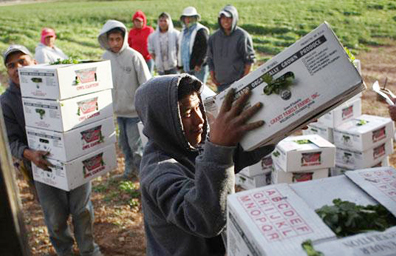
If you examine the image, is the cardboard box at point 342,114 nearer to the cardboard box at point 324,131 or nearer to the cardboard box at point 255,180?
the cardboard box at point 324,131

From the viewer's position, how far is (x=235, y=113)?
1.38m

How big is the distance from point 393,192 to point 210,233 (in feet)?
2.14

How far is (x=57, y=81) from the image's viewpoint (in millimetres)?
3139

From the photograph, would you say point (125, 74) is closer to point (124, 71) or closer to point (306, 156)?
point (124, 71)

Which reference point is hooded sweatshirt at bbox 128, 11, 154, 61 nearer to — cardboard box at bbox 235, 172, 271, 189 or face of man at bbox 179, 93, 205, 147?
cardboard box at bbox 235, 172, 271, 189

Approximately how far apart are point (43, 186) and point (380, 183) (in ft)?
9.70

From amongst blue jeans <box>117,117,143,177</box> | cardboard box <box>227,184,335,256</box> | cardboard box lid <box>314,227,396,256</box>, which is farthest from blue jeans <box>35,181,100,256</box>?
cardboard box lid <box>314,227,396,256</box>

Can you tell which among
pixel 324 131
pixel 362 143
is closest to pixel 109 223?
pixel 324 131

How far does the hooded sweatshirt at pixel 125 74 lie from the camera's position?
16.2 ft

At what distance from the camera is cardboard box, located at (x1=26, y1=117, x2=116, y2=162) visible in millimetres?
3252

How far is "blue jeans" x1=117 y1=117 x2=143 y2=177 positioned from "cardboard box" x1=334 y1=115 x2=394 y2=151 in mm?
2603

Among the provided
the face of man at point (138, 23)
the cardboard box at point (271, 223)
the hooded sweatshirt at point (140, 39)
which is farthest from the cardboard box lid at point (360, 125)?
the face of man at point (138, 23)

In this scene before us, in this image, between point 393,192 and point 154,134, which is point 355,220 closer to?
point 393,192

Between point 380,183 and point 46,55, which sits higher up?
point 46,55
